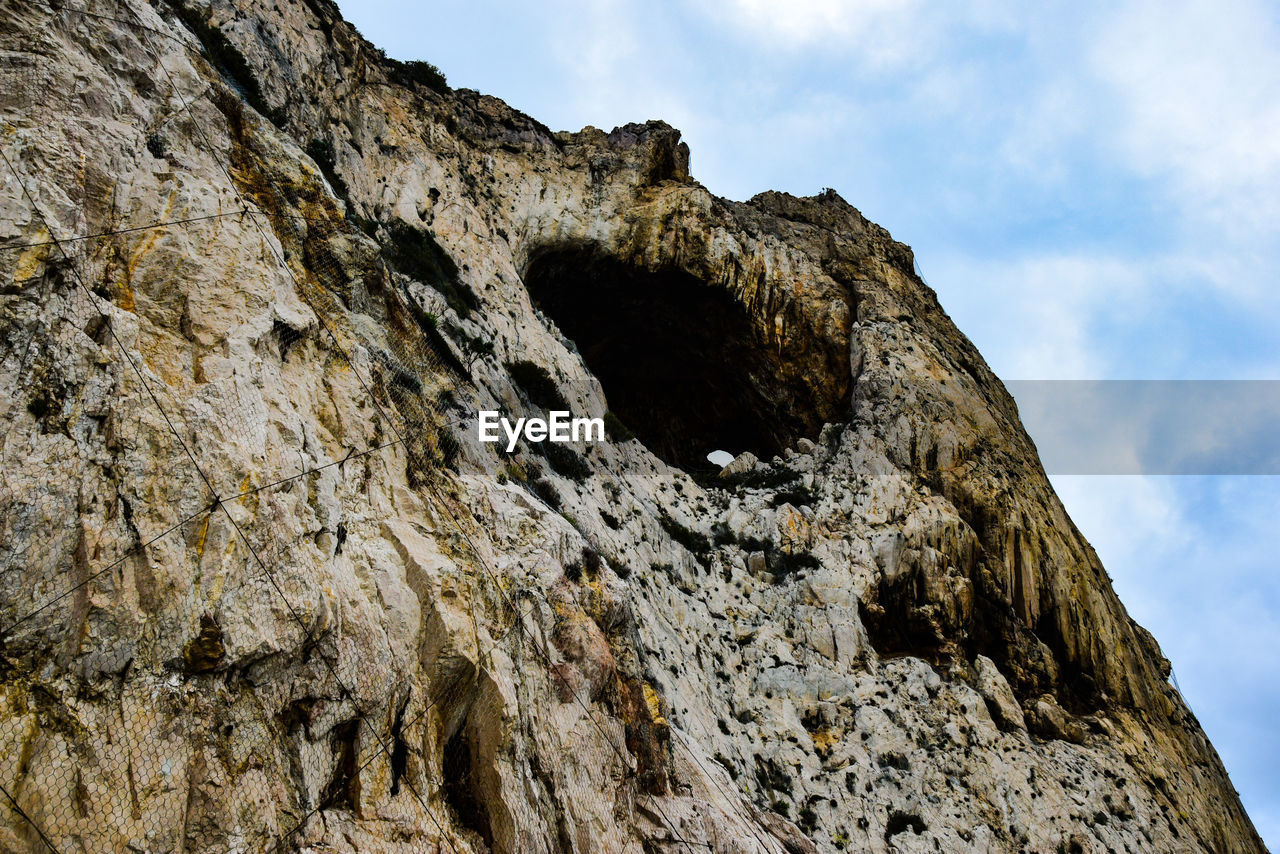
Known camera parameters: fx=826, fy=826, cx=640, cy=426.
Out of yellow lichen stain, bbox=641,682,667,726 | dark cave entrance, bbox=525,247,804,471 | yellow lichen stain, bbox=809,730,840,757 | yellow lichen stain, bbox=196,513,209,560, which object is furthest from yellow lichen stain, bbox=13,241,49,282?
dark cave entrance, bbox=525,247,804,471

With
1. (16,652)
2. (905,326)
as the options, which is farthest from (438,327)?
(905,326)

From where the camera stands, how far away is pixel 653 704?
45.9 feet

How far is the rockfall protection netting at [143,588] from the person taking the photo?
276 inches

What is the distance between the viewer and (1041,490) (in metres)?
27.4

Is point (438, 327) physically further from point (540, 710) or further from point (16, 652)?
point (16, 652)

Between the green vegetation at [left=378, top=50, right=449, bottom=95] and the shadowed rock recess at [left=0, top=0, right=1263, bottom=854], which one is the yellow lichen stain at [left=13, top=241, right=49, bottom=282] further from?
the green vegetation at [left=378, top=50, right=449, bottom=95]

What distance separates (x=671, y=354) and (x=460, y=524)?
72.2ft

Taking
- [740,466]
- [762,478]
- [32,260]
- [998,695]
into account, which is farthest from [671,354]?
[32,260]

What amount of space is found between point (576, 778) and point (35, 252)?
9.19 m

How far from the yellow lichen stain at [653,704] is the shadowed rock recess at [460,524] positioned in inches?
3.0

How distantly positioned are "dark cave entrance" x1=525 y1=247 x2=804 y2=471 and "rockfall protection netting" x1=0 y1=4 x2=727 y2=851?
1914 cm

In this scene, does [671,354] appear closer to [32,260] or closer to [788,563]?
[788,563]

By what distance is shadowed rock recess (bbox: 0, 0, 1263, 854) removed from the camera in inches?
316

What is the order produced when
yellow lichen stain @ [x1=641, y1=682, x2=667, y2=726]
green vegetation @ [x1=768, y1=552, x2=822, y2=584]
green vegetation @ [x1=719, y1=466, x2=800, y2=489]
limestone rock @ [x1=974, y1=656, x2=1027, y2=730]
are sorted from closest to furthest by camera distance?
yellow lichen stain @ [x1=641, y1=682, x2=667, y2=726] < limestone rock @ [x1=974, y1=656, x2=1027, y2=730] < green vegetation @ [x1=768, y1=552, x2=822, y2=584] < green vegetation @ [x1=719, y1=466, x2=800, y2=489]
